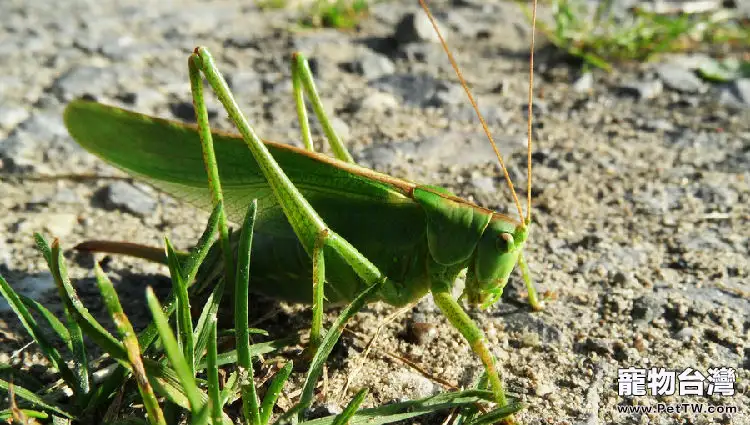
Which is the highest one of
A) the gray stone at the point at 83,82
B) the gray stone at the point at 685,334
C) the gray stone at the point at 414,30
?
the gray stone at the point at 414,30

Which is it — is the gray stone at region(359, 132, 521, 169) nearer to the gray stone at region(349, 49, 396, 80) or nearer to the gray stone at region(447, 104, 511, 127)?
the gray stone at region(447, 104, 511, 127)

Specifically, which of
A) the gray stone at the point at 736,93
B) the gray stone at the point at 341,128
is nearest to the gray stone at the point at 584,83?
the gray stone at the point at 736,93

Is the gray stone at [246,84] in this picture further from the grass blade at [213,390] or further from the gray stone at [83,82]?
the grass blade at [213,390]

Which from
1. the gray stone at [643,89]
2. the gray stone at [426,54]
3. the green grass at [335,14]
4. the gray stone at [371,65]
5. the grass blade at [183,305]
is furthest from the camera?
the green grass at [335,14]

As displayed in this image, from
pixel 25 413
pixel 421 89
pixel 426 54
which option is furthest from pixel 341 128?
pixel 25 413

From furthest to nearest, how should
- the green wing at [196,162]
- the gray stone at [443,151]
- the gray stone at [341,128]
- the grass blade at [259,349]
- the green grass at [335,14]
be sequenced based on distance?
the green grass at [335,14]
the gray stone at [341,128]
the gray stone at [443,151]
the green wing at [196,162]
the grass blade at [259,349]

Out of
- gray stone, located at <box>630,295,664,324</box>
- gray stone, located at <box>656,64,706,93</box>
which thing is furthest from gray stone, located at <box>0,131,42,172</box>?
gray stone, located at <box>656,64,706,93</box>
